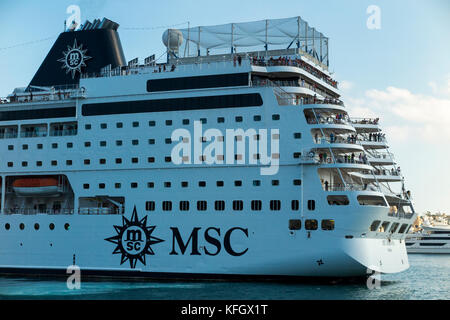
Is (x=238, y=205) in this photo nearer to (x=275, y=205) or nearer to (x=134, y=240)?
(x=275, y=205)

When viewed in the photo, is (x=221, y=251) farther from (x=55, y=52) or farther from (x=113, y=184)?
(x=55, y=52)

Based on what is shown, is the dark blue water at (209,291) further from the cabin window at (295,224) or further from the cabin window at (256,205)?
the cabin window at (256,205)

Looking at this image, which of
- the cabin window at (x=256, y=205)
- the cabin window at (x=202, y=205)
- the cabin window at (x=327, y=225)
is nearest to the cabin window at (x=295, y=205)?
the cabin window at (x=327, y=225)

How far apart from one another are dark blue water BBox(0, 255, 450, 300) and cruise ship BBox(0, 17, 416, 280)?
719 mm

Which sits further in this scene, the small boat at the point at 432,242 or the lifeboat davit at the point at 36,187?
the small boat at the point at 432,242

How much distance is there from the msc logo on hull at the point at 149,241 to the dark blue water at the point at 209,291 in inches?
50.1

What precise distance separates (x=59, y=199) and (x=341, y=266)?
14.4 metres

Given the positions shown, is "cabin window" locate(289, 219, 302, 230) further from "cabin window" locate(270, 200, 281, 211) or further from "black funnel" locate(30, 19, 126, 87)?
"black funnel" locate(30, 19, 126, 87)

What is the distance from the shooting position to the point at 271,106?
2647 cm

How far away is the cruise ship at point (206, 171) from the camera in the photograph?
2514 centimetres
